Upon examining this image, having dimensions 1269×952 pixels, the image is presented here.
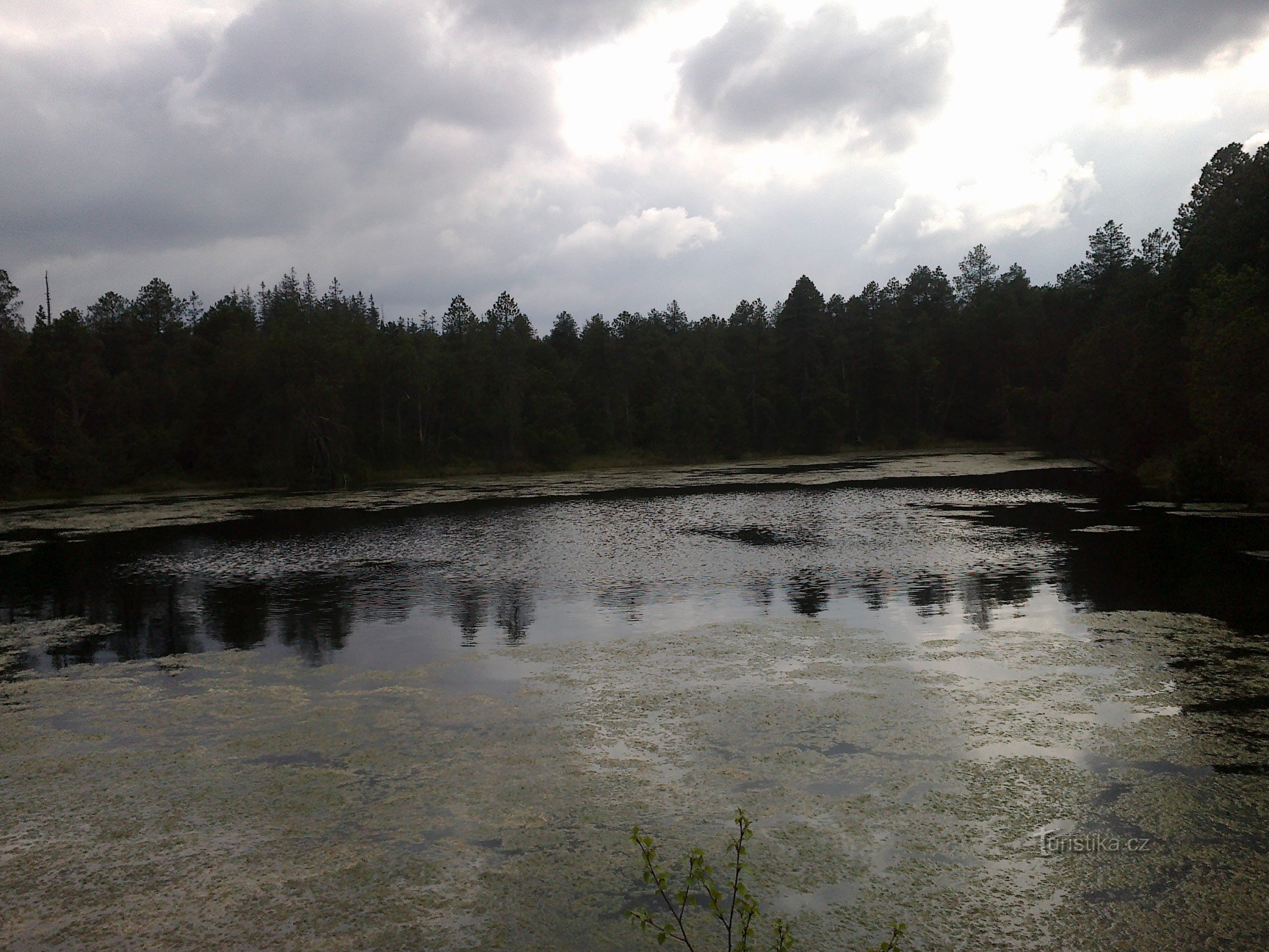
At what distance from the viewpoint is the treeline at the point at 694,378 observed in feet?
125

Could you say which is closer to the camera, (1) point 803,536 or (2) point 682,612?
(2) point 682,612

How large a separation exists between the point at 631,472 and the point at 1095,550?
54.6 m

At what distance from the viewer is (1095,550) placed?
24.5 m

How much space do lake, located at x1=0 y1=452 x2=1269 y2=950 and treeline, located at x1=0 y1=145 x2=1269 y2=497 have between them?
58.1ft

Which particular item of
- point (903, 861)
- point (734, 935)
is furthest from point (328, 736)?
point (903, 861)

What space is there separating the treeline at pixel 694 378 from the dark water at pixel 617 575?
9.61 m

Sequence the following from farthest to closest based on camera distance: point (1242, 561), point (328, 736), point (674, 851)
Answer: point (1242, 561), point (328, 736), point (674, 851)

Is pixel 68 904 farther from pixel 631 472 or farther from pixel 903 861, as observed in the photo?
pixel 631 472

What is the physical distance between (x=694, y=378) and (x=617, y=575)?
77.9m

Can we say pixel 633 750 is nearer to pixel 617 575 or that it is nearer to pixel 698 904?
pixel 698 904

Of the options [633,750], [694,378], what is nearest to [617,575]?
[633,750]

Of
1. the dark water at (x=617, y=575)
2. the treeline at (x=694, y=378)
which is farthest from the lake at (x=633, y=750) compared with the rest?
the treeline at (x=694, y=378)

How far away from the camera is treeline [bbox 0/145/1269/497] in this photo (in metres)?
38.2

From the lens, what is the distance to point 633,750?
10430 millimetres
